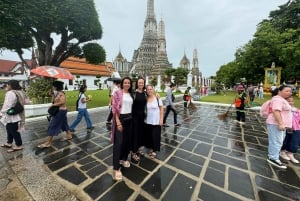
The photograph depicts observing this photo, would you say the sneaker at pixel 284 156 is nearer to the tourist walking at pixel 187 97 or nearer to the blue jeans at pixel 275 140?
the blue jeans at pixel 275 140

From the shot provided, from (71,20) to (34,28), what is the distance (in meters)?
2.49

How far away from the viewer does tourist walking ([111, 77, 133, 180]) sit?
119 inches

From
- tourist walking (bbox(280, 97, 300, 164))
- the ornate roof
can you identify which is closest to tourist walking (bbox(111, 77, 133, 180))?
tourist walking (bbox(280, 97, 300, 164))

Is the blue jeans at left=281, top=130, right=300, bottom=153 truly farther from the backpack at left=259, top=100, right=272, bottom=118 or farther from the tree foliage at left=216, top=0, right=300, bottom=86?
the tree foliage at left=216, top=0, right=300, bottom=86

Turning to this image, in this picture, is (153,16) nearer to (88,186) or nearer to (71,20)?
(71,20)

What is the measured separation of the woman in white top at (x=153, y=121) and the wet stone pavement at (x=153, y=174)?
329mm

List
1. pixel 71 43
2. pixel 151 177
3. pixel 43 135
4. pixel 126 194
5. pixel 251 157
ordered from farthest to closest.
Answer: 1. pixel 71 43
2. pixel 43 135
3. pixel 251 157
4. pixel 151 177
5. pixel 126 194

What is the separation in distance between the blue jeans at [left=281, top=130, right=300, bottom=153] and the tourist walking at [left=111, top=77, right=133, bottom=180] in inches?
141

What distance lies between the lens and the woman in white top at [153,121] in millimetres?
3717

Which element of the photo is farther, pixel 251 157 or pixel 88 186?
pixel 251 157

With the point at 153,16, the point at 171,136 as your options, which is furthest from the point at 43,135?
the point at 153,16

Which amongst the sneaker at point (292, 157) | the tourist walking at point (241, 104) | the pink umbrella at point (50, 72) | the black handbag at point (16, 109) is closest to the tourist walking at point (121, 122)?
the black handbag at point (16, 109)

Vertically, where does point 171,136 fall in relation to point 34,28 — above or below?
below

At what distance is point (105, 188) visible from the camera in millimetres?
2707
